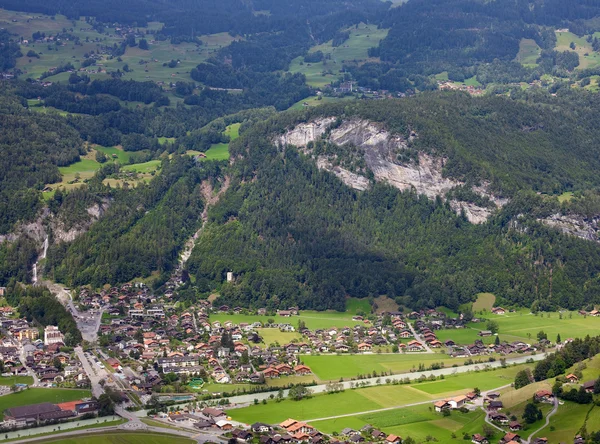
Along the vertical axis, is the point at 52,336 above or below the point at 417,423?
above

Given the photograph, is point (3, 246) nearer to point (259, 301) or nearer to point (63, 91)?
point (259, 301)

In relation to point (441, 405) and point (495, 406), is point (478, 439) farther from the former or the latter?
point (441, 405)

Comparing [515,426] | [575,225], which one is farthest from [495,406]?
[575,225]

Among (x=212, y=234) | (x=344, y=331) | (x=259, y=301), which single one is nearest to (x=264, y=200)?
(x=212, y=234)

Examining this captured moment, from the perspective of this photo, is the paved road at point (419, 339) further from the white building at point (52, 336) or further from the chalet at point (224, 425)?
the white building at point (52, 336)

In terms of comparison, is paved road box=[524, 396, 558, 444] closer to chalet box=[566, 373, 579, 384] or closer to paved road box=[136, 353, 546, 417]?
chalet box=[566, 373, 579, 384]

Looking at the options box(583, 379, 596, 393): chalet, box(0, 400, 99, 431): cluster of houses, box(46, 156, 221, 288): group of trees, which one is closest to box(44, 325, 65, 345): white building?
box(46, 156, 221, 288): group of trees
